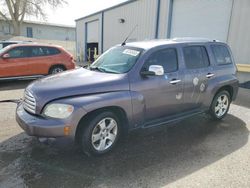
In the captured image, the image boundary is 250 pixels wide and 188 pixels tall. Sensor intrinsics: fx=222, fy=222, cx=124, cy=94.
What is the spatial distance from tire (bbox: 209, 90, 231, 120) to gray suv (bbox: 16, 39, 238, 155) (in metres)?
0.03

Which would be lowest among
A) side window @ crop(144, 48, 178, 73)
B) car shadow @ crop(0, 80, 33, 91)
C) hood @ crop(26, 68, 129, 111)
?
car shadow @ crop(0, 80, 33, 91)

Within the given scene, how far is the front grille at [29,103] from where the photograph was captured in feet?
10.3

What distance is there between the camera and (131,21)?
15.2 m

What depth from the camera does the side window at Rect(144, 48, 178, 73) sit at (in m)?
3.85

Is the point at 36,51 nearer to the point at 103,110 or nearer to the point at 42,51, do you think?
the point at 42,51

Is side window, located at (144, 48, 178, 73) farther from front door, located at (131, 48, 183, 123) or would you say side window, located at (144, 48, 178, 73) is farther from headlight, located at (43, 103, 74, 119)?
headlight, located at (43, 103, 74, 119)

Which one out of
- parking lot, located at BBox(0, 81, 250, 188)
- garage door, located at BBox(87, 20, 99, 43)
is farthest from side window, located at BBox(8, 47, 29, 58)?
garage door, located at BBox(87, 20, 99, 43)

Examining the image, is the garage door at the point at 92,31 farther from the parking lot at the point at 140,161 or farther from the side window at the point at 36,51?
the parking lot at the point at 140,161

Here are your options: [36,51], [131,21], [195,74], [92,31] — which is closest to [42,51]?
[36,51]

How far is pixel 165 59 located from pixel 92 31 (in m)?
18.4

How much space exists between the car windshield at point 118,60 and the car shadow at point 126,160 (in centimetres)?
132

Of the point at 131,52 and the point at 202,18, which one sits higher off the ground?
the point at 202,18

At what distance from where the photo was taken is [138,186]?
9.05 feet

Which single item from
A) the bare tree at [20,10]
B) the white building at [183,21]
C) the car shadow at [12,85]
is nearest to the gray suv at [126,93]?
the white building at [183,21]
